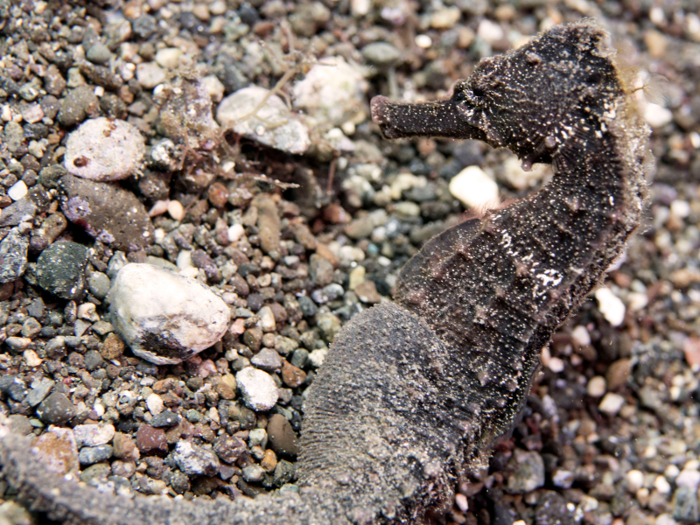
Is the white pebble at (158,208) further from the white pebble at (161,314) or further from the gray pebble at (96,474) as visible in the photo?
the gray pebble at (96,474)

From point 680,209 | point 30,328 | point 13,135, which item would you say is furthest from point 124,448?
point 680,209

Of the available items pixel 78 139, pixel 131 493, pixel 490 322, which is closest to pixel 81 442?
pixel 131 493

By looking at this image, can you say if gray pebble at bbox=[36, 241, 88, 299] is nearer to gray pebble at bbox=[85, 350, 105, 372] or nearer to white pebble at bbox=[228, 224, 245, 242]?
gray pebble at bbox=[85, 350, 105, 372]

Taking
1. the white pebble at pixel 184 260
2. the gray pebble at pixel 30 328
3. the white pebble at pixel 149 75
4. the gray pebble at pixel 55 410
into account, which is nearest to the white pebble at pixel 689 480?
the white pebble at pixel 184 260

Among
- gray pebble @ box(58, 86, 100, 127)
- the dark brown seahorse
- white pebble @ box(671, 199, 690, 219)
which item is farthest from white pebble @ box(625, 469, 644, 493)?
gray pebble @ box(58, 86, 100, 127)

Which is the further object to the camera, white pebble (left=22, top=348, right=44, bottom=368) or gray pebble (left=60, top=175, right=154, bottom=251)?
gray pebble (left=60, top=175, right=154, bottom=251)

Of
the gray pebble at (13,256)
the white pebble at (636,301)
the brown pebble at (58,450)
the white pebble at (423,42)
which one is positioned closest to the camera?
the brown pebble at (58,450)

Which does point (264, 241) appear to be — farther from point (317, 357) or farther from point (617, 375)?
point (617, 375)
